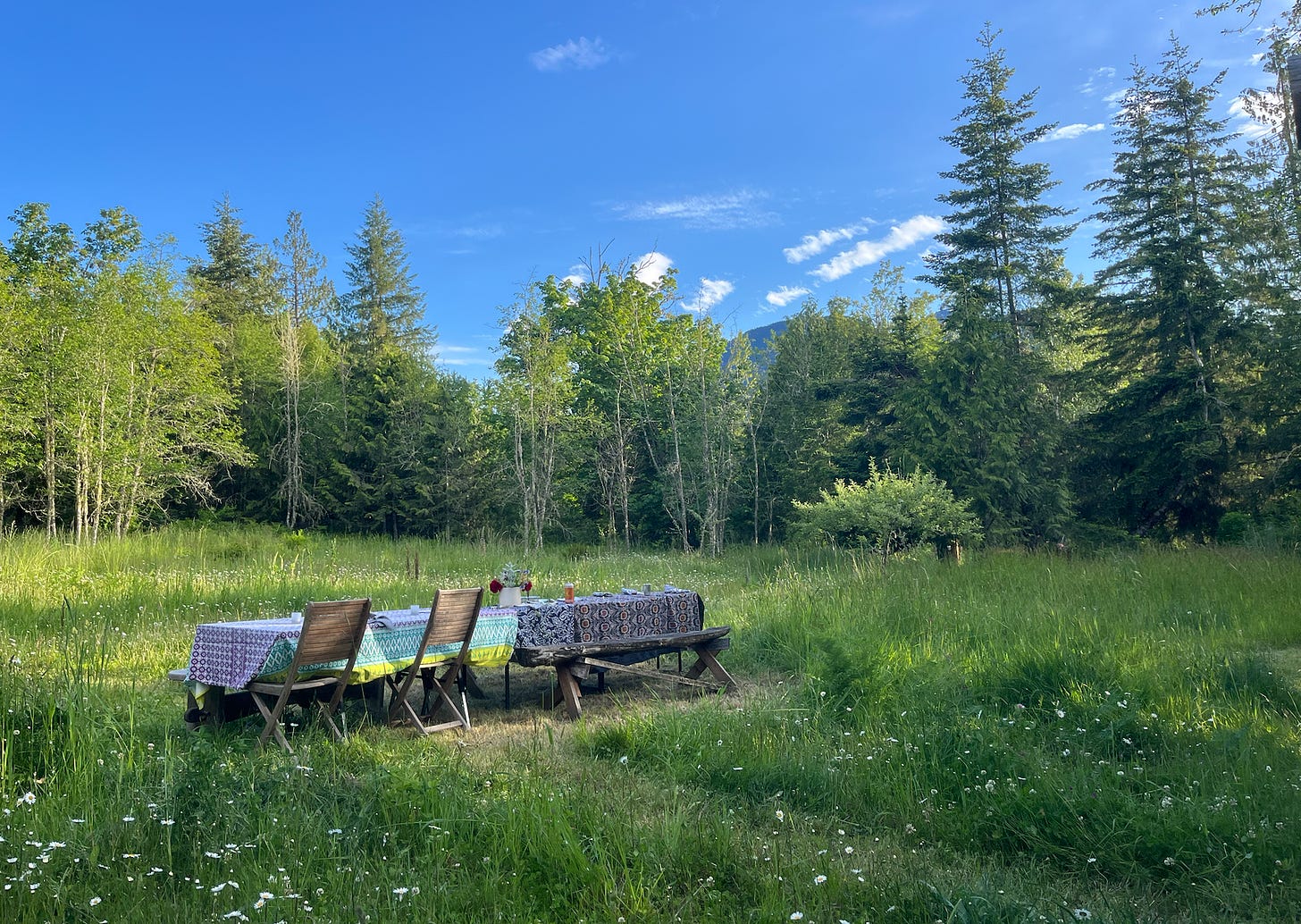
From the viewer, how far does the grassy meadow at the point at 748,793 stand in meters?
2.96

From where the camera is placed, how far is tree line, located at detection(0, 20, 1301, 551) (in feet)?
59.1

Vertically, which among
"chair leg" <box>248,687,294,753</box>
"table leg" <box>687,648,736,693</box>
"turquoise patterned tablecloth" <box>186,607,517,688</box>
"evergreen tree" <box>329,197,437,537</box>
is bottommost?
"table leg" <box>687,648,736,693</box>

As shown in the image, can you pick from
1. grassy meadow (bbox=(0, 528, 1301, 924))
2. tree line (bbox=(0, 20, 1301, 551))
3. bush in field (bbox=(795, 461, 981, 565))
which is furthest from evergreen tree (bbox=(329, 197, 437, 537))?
grassy meadow (bbox=(0, 528, 1301, 924))

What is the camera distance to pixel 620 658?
7266mm

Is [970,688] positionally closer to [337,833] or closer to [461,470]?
[337,833]

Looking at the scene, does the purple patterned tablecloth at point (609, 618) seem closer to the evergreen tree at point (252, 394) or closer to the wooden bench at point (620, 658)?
the wooden bench at point (620, 658)

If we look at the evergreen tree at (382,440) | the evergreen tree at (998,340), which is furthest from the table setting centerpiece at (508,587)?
the evergreen tree at (382,440)

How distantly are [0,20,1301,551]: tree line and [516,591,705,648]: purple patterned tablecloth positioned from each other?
9640mm

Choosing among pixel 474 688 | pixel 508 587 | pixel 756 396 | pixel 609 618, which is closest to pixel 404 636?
pixel 508 587

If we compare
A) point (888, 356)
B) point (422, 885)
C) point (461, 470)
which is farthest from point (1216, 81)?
point (422, 885)

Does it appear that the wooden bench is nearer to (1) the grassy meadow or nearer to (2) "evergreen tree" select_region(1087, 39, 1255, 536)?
(1) the grassy meadow

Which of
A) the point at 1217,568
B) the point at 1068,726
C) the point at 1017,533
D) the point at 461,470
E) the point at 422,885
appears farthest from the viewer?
the point at 461,470

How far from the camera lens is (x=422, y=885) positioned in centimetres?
299

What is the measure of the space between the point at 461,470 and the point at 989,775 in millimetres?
22255
